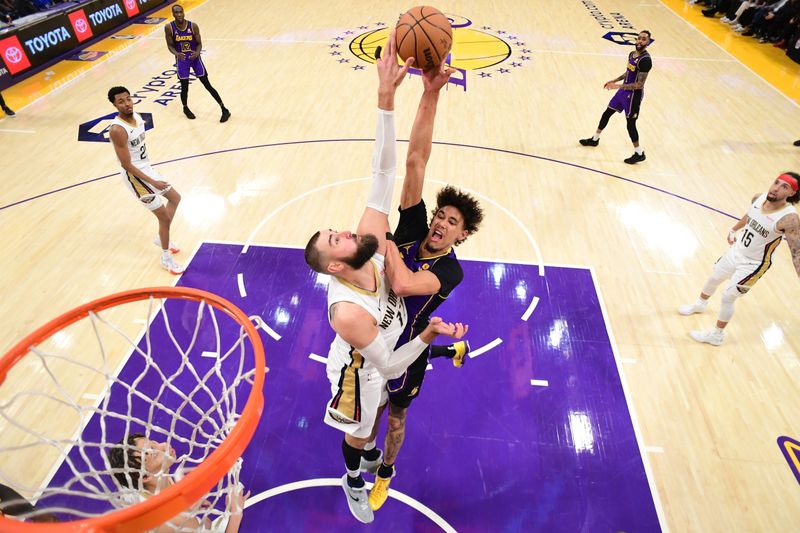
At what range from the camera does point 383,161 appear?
2.45m

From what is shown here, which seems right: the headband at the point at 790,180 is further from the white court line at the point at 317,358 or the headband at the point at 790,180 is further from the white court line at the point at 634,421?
the white court line at the point at 317,358

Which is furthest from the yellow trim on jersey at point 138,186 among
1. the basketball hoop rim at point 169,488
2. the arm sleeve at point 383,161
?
the arm sleeve at point 383,161

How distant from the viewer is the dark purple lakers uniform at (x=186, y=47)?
7438 millimetres

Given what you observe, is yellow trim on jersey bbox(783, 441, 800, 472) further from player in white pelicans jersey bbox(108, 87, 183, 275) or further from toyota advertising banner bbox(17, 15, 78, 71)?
toyota advertising banner bbox(17, 15, 78, 71)

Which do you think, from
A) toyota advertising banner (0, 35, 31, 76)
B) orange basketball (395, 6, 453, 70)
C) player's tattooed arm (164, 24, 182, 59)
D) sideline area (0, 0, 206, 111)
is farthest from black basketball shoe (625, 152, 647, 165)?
toyota advertising banner (0, 35, 31, 76)

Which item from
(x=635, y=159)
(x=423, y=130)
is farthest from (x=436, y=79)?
(x=635, y=159)

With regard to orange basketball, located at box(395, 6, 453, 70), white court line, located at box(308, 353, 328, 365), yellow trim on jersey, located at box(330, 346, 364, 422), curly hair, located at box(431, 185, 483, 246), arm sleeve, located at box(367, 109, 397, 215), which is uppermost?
orange basketball, located at box(395, 6, 453, 70)

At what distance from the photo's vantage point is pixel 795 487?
3.48 meters

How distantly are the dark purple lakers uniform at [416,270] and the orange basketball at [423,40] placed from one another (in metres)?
0.87

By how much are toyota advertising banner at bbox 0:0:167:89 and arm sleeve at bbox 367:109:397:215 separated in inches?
400

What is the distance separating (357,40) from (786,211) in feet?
32.7

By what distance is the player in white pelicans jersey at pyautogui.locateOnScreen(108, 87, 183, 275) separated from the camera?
175 inches

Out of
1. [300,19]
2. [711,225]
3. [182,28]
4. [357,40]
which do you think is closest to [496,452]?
[711,225]

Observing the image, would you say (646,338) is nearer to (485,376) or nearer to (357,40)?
(485,376)
